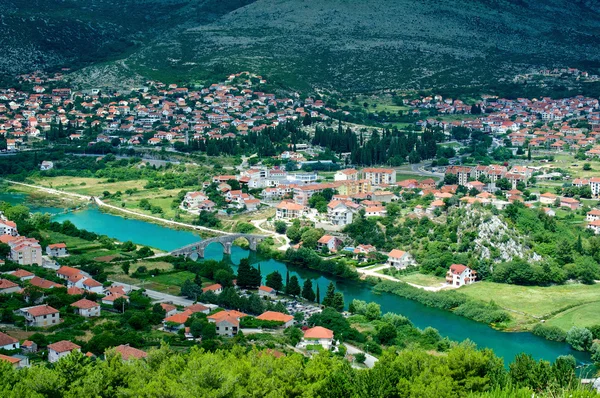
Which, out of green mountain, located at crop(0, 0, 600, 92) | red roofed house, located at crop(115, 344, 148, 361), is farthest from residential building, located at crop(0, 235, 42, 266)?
green mountain, located at crop(0, 0, 600, 92)

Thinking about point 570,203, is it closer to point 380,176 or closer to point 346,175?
point 380,176

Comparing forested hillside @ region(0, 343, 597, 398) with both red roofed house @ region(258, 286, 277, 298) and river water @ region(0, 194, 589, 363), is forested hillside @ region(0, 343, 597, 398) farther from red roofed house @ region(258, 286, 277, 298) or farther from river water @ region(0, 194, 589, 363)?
red roofed house @ region(258, 286, 277, 298)

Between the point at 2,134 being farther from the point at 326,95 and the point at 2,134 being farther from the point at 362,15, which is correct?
the point at 362,15

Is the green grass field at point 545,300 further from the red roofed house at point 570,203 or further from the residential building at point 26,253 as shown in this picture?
the residential building at point 26,253

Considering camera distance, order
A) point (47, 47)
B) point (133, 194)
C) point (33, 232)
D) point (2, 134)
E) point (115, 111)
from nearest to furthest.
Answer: point (33, 232), point (133, 194), point (2, 134), point (115, 111), point (47, 47)

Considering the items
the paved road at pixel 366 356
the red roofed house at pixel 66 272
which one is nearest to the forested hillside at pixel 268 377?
the paved road at pixel 366 356

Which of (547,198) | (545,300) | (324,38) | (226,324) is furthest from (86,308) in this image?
(324,38)

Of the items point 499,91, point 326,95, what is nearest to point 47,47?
point 326,95
